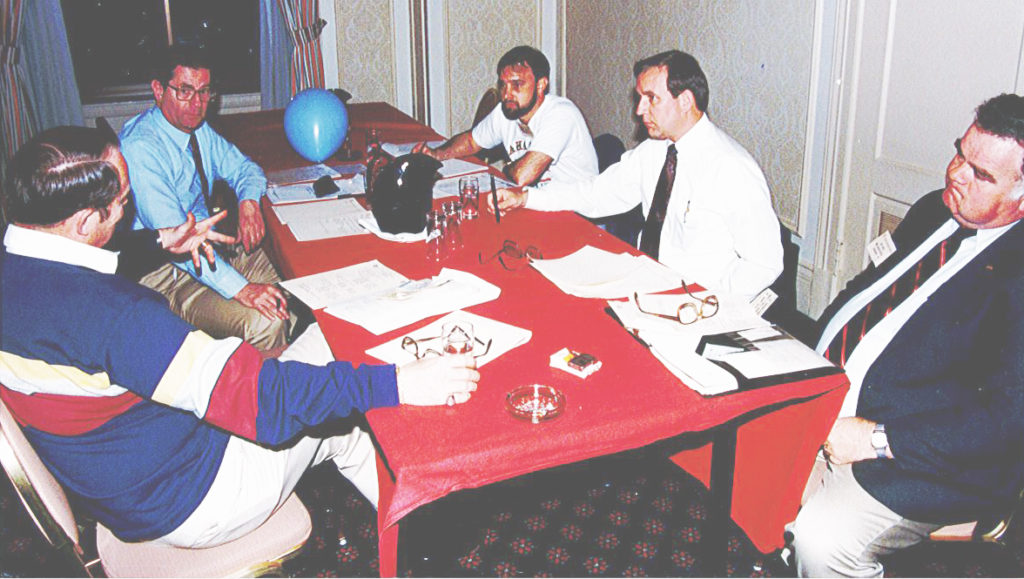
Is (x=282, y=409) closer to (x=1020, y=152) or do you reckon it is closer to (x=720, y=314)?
(x=720, y=314)

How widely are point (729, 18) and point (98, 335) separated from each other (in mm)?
3588

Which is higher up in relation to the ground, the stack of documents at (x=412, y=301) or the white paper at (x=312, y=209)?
the white paper at (x=312, y=209)

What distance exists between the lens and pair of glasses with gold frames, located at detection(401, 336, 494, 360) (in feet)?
5.10

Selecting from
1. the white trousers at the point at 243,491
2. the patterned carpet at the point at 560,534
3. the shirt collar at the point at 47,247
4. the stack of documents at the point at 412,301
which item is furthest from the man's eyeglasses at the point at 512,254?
the shirt collar at the point at 47,247

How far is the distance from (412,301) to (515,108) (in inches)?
71.2

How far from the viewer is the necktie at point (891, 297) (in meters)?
1.71

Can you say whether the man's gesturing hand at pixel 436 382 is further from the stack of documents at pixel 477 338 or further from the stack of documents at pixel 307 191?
the stack of documents at pixel 307 191

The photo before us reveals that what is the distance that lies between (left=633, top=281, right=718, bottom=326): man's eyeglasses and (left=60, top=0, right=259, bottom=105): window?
4975 mm

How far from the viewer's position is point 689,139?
2406 millimetres

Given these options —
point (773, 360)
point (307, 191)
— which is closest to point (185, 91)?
point (307, 191)

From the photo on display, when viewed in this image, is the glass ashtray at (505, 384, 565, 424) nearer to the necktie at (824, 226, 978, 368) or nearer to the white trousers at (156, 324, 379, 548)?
the white trousers at (156, 324, 379, 548)

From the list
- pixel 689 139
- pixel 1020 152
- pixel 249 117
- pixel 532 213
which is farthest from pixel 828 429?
pixel 249 117

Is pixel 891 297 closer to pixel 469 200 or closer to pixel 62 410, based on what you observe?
pixel 469 200

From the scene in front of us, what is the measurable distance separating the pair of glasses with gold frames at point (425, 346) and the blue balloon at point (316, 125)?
1.95 metres
